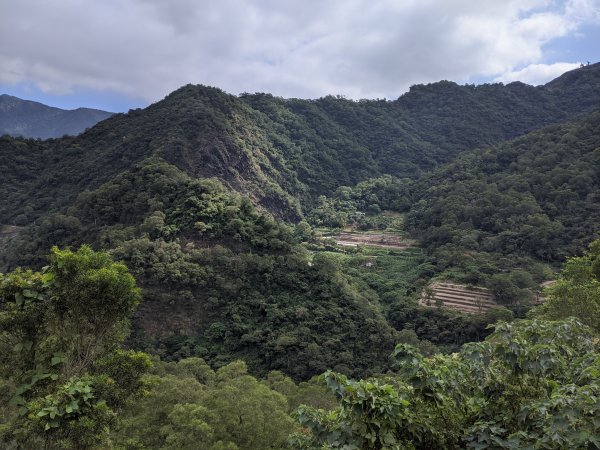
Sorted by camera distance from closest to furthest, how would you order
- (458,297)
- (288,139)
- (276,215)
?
(458,297), (276,215), (288,139)

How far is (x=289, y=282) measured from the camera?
97.5 feet

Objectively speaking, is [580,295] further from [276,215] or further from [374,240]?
[276,215]

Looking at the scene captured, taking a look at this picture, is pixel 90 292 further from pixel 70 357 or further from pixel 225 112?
pixel 225 112

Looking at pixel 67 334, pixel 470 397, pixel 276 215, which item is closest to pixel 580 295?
pixel 470 397

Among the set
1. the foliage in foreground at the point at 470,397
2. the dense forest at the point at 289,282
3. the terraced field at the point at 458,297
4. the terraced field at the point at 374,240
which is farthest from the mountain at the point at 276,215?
the foliage in foreground at the point at 470,397

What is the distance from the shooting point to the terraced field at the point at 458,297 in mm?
35219

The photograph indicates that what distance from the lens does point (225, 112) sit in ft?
216

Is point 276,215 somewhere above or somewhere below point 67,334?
below

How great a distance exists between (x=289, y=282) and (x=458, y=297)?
17.5 meters

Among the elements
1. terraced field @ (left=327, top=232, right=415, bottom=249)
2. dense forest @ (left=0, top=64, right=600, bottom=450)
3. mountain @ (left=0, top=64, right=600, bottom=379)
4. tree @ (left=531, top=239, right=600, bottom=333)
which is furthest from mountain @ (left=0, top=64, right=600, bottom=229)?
tree @ (left=531, top=239, right=600, bottom=333)

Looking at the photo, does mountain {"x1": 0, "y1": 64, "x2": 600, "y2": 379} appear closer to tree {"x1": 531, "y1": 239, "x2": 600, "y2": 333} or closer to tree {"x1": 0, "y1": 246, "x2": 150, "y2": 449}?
tree {"x1": 531, "y1": 239, "x2": 600, "y2": 333}

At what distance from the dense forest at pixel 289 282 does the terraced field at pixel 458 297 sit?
2.70ft

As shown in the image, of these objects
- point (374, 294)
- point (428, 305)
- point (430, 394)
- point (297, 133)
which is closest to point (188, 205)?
point (374, 294)

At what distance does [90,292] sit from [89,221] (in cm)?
3128
